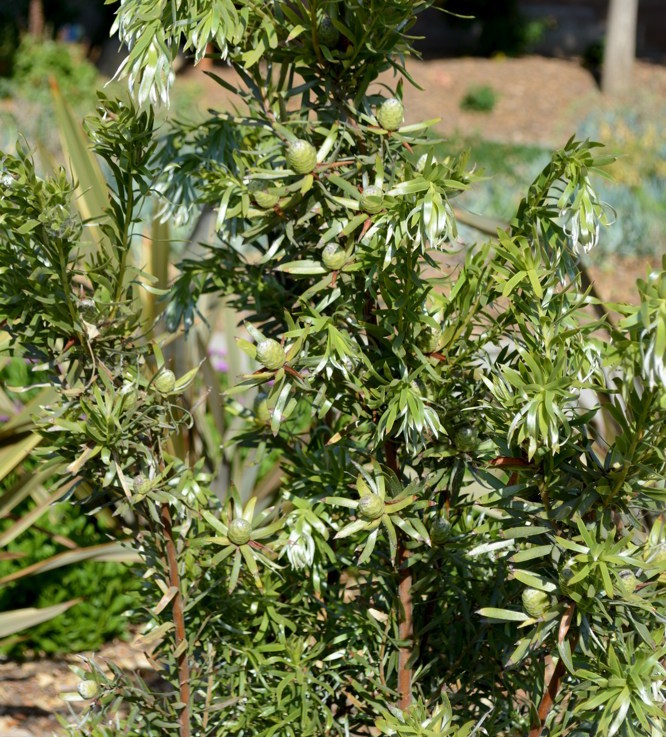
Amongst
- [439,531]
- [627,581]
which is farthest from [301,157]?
[627,581]

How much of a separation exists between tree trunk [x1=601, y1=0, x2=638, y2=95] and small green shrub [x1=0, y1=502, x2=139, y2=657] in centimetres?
1278

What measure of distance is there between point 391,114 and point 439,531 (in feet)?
1.82

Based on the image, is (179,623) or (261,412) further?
(261,412)

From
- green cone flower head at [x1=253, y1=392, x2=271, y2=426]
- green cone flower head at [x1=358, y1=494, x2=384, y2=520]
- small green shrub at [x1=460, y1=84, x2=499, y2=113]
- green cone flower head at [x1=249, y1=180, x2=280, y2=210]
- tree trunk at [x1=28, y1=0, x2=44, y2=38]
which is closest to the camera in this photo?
green cone flower head at [x1=358, y1=494, x2=384, y2=520]

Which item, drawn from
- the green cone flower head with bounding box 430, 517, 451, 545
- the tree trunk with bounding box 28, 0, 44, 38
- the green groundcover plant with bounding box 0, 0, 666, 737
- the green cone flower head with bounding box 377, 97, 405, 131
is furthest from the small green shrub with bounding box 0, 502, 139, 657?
the tree trunk with bounding box 28, 0, 44, 38

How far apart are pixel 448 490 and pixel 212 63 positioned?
1490cm

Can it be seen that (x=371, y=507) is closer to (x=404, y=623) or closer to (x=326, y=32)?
(x=404, y=623)

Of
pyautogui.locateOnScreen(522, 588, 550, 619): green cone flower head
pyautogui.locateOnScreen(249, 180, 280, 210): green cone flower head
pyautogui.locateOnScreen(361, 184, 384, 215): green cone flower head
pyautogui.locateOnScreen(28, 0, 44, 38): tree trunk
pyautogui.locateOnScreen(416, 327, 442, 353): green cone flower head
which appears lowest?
pyautogui.locateOnScreen(28, 0, 44, 38): tree trunk

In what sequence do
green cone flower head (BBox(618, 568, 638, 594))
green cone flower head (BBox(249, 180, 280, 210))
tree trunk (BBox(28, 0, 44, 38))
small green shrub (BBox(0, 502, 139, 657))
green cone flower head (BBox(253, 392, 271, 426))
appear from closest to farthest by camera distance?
1. green cone flower head (BBox(618, 568, 638, 594))
2. green cone flower head (BBox(249, 180, 280, 210))
3. green cone flower head (BBox(253, 392, 271, 426))
4. small green shrub (BBox(0, 502, 139, 657))
5. tree trunk (BBox(28, 0, 44, 38))

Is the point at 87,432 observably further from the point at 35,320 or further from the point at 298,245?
the point at 298,245

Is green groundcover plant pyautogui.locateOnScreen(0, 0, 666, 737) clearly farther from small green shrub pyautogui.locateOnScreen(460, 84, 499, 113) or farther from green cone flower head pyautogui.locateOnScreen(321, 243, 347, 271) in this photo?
small green shrub pyautogui.locateOnScreen(460, 84, 499, 113)

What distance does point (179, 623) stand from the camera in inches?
54.0

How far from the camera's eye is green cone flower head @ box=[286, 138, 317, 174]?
1.19 meters

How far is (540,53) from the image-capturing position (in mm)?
16656
